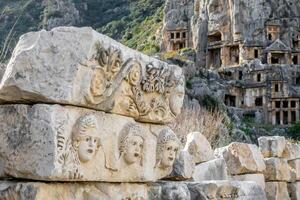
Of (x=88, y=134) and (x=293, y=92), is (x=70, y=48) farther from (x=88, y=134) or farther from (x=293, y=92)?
(x=293, y=92)

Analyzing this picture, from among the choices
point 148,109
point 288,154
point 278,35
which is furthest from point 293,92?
point 148,109

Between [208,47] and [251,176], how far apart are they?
214ft

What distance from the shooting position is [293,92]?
2512 inches

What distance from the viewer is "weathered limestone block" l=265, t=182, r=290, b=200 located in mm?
9941

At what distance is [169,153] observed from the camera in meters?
5.32

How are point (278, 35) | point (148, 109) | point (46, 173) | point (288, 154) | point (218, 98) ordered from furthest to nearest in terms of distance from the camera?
1. point (278, 35)
2. point (218, 98)
3. point (288, 154)
4. point (148, 109)
5. point (46, 173)

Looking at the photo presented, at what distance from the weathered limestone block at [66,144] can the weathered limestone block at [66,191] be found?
0.06 meters

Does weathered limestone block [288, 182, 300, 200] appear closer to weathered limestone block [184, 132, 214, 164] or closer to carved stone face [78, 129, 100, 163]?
weathered limestone block [184, 132, 214, 164]

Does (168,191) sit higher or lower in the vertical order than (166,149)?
lower

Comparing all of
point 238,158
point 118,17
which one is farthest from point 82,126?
point 118,17

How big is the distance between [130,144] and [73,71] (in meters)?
0.86

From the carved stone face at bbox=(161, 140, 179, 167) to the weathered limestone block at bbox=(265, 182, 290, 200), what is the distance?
489 cm

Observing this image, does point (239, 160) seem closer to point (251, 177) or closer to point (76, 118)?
point (251, 177)

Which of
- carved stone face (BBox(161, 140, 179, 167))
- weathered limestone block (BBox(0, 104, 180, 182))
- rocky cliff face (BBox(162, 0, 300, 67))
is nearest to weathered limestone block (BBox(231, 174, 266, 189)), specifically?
carved stone face (BBox(161, 140, 179, 167))
